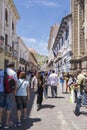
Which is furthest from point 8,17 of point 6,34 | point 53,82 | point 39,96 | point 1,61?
point 39,96

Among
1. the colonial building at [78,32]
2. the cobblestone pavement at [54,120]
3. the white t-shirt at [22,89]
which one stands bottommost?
the cobblestone pavement at [54,120]

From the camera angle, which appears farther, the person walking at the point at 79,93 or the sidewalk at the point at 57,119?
the person walking at the point at 79,93

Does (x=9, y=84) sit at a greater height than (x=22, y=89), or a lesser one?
greater

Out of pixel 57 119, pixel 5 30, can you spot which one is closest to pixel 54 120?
pixel 57 119

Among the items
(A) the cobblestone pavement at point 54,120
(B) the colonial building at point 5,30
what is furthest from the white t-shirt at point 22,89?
(B) the colonial building at point 5,30

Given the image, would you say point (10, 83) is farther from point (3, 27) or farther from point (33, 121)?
point (3, 27)

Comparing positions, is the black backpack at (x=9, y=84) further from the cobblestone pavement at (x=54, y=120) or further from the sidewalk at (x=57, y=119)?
the sidewalk at (x=57, y=119)

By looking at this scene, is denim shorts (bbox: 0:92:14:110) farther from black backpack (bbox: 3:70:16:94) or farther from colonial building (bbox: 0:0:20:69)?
colonial building (bbox: 0:0:20:69)

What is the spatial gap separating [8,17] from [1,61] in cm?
722

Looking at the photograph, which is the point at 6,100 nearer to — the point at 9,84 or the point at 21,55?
the point at 9,84

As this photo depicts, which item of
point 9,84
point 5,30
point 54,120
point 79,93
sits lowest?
point 54,120

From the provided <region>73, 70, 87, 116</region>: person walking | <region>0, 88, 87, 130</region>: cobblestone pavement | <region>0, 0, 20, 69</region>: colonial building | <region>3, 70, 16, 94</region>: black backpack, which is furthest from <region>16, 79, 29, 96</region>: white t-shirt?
<region>0, 0, 20, 69</region>: colonial building

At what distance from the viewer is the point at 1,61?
30781 mm

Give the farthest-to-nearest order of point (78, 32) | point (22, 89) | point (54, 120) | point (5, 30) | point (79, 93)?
point (5, 30)
point (78, 32)
point (79, 93)
point (54, 120)
point (22, 89)
